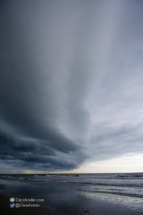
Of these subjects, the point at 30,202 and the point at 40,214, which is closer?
the point at 30,202

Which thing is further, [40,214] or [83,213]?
[83,213]

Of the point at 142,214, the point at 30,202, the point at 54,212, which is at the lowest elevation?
the point at 142,214

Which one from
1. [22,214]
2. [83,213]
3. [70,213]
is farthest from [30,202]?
[83,213]

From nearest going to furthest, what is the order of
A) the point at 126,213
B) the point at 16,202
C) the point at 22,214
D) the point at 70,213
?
the point at 16,202 < the point at 22,214 < the point at 70,213 < the point at 126,213

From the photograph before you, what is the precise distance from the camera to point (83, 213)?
9195 millimetres

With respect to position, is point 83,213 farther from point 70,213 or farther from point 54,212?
point 54,212

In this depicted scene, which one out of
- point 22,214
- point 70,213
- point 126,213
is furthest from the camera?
point 126,213

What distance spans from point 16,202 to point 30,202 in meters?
0.70

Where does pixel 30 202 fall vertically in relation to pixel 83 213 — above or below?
above

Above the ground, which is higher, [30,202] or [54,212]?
[30,202]

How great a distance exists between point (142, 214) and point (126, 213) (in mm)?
1009

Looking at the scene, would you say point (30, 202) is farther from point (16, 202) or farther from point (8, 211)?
point (8, 211)

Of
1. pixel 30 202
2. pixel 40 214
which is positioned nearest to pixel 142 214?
pixel 40 214

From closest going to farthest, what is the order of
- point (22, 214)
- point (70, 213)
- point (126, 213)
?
1. point (22, 214)
2. point (70, 213)
3. point (126, 213)
